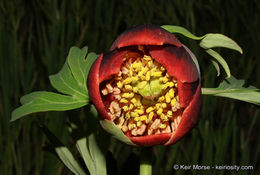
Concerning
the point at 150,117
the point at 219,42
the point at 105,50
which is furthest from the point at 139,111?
the point at 105,50

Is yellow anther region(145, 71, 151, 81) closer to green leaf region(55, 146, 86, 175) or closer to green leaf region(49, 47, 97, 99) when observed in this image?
green leaf region(49, 47, 97, 99)

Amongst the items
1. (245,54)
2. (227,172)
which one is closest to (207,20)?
(245,54)

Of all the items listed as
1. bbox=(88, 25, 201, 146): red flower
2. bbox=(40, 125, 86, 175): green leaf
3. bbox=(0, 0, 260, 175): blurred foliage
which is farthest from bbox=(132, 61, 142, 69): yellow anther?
bbox=(0, 0, 260, 175): blurred foliage

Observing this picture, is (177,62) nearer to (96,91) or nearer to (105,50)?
(96,91)

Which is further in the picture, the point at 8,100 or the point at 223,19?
the point at 223,19

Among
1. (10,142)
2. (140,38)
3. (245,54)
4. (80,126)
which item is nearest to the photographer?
(140,38)

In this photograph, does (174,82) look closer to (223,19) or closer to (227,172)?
(227,172)

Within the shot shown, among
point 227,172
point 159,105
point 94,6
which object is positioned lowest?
point 227,172

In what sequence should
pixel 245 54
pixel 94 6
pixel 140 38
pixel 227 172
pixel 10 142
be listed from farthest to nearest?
1. pixel 94 6
2. pixel 245 54
3. pixel 10 142
4. pixel 227 172
5. pixel 140 38
